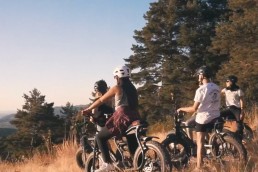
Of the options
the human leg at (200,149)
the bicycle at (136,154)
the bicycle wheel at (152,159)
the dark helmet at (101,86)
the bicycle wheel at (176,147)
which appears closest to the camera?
the bicycle wheel at (152,159)

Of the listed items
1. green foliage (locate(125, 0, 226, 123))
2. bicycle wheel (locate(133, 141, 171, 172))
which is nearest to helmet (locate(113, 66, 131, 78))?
bicycle wheel (locate(133, 141, 171, 172))

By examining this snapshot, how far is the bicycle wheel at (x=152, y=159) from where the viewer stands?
19.9 feet

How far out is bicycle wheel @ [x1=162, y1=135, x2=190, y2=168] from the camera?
793 cm

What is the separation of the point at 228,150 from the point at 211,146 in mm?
351

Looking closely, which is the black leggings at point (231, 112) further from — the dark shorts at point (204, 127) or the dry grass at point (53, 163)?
the dry grass at point (53, 163)

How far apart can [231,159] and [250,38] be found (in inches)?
657

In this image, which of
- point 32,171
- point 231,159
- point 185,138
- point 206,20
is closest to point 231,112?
point 185,138

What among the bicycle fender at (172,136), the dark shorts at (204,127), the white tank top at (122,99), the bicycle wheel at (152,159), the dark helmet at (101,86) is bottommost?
the bicycle wheel at (152,159)

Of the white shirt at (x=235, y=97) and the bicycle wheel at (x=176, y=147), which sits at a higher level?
the white shirt at (x=235, y=97)

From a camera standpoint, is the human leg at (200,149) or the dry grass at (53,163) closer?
the human leg at (200,149)

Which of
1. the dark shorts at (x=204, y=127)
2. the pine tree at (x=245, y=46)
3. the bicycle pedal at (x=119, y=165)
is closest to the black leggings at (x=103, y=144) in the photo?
the bicycle pedal at (x=119, y=165)

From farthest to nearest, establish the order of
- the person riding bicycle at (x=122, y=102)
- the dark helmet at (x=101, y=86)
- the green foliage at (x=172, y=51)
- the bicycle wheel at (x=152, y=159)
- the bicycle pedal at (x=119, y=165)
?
the green foliage at (x=172, y=51), the dark helmet at (x=101, y=86), the bicycle pedal at (x=119, y=165), the person riding bicycle at (x=122, y=102), the bicycle wheel at (x=152, y=159)

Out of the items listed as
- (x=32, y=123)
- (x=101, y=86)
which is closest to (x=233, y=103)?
(x=101, y=86)

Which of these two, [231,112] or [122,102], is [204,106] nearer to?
[122,102]
